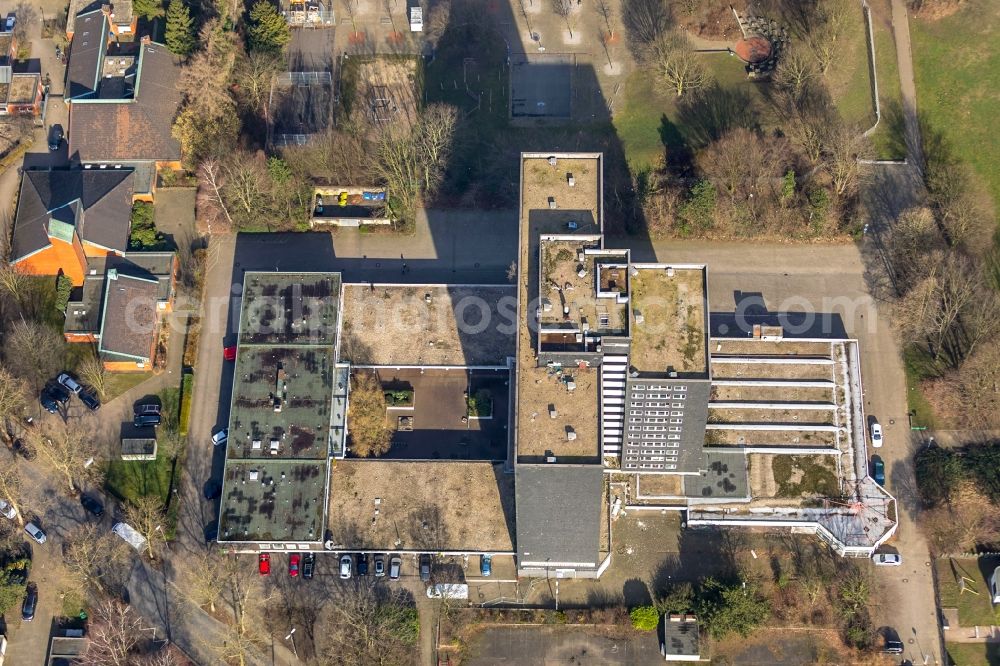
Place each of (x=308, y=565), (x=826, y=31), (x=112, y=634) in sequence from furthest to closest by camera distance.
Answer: (x=826, y=31), (x=308, y=565), (x=112, y=634)

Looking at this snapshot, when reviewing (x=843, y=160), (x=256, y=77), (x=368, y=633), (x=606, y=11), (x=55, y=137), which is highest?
(x=606, y=11)

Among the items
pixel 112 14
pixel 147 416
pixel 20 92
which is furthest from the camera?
pixel 112 14

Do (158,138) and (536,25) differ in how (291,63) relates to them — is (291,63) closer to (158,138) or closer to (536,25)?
(158,138)

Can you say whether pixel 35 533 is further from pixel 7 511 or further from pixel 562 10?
pixel 562 10

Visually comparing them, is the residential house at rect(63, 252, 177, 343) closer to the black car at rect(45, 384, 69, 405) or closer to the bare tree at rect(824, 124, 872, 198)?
the black car at rect(45, 384, 69, 405)

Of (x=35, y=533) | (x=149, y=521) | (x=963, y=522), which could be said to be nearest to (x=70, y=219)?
(x=35, y=533)

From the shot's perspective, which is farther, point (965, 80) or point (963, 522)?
point (965, 80)

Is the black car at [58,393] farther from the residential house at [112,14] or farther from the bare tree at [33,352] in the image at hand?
the residential house at [112,14]
